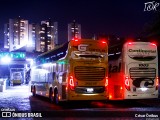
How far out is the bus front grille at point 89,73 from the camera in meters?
21.1

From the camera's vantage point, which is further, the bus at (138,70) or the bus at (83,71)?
the bus at (138,70)

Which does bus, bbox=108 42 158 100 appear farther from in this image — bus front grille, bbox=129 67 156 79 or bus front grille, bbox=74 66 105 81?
bus front grille, bbox=74 66 105 81

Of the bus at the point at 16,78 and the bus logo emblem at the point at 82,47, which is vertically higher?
the bus logo emblem at the point at 82,47

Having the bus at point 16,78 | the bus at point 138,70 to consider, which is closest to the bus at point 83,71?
the bus at point 138,70

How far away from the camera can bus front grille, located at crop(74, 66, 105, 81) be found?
69.2 ft

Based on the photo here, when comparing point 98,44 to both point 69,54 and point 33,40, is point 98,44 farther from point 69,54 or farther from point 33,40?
point 33,40

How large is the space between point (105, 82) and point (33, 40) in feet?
475

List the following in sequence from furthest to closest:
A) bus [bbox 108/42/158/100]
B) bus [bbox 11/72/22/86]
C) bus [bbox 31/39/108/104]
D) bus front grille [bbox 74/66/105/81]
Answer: bus [bbox 11/72/22/86], bus [bbox 108/42/158/100], bus front grille [bbox 74/66/105/81], bus [bbox 31/39/108/104]

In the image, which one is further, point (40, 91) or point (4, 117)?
point (40, 91)

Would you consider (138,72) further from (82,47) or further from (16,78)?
(16,78)

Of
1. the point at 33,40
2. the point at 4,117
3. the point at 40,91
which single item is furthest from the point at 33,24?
the point at 4,117

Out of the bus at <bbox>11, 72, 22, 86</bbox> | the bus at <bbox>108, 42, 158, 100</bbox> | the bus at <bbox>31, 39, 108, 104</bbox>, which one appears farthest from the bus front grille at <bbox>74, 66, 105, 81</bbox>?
the bus at <bbox>11, 72, 22, 86</bbox>

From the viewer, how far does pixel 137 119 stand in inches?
574

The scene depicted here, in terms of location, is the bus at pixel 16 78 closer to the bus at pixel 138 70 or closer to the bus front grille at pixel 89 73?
the bus at pixel 138 70
